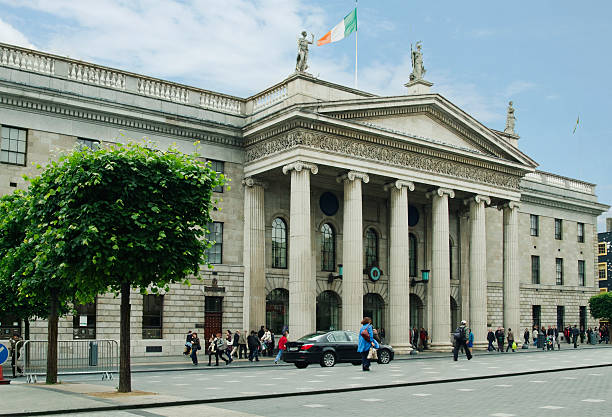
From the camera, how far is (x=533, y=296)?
56406mm

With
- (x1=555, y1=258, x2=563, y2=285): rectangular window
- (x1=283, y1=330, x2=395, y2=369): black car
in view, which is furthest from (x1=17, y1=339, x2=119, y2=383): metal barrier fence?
(x1=555, y1=258, x2=563, y2=285): rectangular window

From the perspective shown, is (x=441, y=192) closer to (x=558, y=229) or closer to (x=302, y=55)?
(x=302, y=55)

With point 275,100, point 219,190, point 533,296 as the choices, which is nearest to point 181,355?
point 219,190

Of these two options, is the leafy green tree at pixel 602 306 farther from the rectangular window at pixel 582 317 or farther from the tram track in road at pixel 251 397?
the tram track in road at pixel 251 397

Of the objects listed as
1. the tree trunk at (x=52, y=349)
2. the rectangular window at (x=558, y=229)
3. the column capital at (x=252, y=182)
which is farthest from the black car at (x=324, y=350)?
the rectangular window at (x=558, y=229)

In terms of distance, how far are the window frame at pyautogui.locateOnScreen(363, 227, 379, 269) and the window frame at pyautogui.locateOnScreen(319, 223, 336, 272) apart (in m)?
2.41

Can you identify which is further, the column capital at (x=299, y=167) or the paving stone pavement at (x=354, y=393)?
the column capital at (x=299, y=167)

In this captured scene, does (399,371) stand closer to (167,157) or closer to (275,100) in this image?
(167,157)

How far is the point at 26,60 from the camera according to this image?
33688 millimetres

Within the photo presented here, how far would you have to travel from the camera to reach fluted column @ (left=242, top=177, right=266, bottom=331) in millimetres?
38844

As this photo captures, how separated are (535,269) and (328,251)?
21.7 metres

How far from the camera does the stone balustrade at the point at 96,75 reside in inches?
1383

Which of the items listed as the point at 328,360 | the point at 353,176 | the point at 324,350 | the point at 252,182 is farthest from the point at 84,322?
the point at 353,176

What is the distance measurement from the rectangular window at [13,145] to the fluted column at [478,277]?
88.1ft
